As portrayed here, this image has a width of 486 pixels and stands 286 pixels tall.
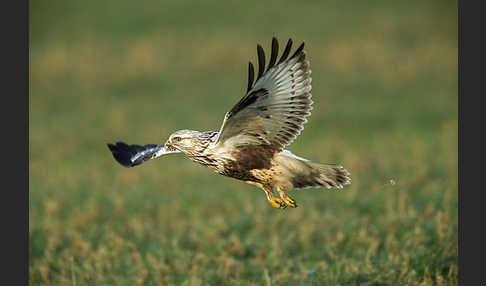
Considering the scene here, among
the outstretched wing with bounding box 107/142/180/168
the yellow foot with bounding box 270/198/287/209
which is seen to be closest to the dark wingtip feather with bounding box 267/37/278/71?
the yellow foot with bounding box 270/198/287/209

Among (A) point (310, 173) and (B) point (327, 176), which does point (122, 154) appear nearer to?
(A) point (310, 173)

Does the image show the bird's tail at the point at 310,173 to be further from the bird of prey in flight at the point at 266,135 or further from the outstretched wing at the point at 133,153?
the outstretched wing at the point at 133,153

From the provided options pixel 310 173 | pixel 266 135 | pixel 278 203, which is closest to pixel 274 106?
pixel 266 135

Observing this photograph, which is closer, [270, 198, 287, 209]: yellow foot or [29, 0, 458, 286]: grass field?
[270, 198, 287, 209]: yellow foot

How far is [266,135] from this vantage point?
4.35 m

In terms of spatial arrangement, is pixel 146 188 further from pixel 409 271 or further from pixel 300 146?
pixel 409 271

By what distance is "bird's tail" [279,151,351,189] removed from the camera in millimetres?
4414

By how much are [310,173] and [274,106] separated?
0.60 meters

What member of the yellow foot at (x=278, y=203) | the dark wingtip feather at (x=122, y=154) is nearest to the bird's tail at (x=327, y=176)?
the yellow foot at (x=278, y=203)

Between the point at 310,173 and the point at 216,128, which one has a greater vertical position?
the point at 216,128

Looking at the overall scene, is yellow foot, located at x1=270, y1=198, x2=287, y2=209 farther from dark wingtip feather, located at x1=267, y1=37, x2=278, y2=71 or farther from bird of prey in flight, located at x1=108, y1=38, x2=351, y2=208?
dark wingtip feather, located at x1=267, y1=37, x2=278, y2=71

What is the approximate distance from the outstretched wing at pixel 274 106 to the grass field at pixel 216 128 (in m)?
2.12

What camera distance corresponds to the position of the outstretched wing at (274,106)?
4172 mm

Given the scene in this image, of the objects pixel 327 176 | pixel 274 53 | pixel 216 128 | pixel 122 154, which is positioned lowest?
pixel 327 176
